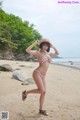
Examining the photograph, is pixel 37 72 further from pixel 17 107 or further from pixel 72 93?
pixel 72 93

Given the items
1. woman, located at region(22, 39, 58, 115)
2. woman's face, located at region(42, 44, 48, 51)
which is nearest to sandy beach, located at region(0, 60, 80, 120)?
woman, located at region(22, 39, 58, 115)

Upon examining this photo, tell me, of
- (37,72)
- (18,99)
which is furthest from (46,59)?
(18,99)

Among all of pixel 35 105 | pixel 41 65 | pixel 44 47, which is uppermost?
pixel 44 47

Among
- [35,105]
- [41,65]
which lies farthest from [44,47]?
[35,105]

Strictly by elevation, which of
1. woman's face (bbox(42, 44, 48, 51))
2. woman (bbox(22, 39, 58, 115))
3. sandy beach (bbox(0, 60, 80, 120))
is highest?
woman's face (bbox(42, 44, 48, 51))

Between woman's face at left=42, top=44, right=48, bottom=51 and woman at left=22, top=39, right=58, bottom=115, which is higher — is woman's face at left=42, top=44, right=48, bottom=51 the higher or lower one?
the higher one

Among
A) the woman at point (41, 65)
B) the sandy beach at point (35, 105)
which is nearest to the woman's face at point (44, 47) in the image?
the woman at point (41, 65)

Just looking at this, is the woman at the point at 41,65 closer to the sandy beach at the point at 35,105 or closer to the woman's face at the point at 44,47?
the woman's face at the point at 44,47

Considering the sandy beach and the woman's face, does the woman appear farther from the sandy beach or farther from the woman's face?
the sandy beach

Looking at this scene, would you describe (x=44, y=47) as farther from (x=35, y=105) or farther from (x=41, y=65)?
(x=35, y=105)

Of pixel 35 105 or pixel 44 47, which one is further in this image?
pixel 35 105

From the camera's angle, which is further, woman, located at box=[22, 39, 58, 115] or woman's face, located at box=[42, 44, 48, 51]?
woman's face, located at box=[42, 44, 48, 51]

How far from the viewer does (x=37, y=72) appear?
731 centimetres

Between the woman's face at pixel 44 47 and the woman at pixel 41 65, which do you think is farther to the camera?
the woman's face at pixel 44 47
